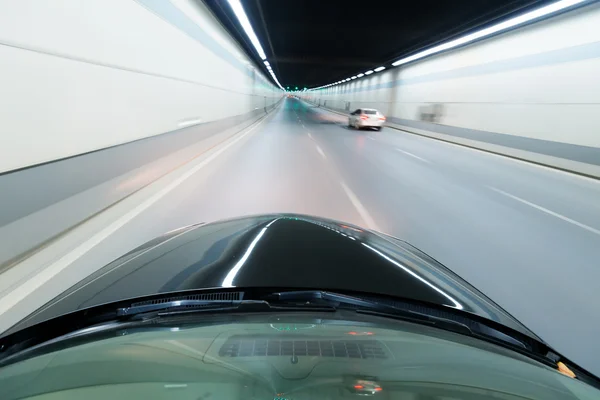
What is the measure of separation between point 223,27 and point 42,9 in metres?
16.6

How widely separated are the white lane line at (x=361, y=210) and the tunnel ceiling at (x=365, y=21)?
10047 millimetres

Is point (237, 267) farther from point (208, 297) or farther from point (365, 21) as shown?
point (365, 21)

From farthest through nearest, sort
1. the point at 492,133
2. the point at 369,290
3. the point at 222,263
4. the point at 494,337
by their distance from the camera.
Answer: the point at 492,133 → the point at 222,263 → the point at 369,290 → the point at 494,337

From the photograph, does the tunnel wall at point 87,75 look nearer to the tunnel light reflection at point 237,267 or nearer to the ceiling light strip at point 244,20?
the tunnel light reflection at point 237,267

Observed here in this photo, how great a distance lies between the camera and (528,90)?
15.5 meters

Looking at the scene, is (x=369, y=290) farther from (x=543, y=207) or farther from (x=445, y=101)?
(x=445, y=101)

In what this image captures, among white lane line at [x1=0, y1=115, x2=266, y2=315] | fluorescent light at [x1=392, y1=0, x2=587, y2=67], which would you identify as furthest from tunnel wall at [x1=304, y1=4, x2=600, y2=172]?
white lane line at [x1=0, y1=115, x2=266, y2=315]

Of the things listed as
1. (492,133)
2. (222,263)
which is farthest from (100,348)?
(492,133)

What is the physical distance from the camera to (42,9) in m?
4.72

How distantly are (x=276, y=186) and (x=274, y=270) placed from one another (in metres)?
6.07

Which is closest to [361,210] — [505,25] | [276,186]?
[276,186]

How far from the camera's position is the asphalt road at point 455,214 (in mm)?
3744

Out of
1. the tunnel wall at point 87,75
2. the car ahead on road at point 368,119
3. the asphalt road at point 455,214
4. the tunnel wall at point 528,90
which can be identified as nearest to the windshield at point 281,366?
the asphalt road at point 455,214

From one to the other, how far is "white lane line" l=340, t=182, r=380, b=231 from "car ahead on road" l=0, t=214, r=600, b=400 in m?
3.26
